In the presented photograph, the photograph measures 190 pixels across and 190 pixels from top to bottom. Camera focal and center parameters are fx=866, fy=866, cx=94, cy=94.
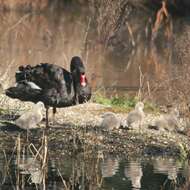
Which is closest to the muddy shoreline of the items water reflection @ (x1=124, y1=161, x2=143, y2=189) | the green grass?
water reflection @ (x1=124, y1=161, x2=143, y2=189)

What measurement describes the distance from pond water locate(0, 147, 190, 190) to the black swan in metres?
1.84

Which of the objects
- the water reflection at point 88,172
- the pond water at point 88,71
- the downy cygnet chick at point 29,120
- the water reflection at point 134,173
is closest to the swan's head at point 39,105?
the downy cygnet chick at point 29,120

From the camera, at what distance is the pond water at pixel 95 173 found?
8305 mm

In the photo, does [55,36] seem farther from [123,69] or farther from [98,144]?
[98,144]

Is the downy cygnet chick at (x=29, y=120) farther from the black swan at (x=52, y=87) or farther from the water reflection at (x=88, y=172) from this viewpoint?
the water reflection at (x=88, y=172)

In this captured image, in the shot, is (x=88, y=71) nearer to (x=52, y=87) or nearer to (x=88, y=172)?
(x=52, y=87)

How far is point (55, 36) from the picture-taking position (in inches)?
1052

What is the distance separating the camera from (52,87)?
11.7 metres

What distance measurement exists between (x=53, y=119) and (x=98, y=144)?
1684 mm

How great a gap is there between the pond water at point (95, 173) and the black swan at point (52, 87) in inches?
72.5

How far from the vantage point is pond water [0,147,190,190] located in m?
8.30

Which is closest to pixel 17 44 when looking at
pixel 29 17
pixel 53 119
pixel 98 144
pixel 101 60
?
pixel 101 60

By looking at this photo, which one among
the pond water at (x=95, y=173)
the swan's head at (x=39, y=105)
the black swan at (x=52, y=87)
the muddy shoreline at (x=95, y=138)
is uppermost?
the black swan at (x=52, y=87)

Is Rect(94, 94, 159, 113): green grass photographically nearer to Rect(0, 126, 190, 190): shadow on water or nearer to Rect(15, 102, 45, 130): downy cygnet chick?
Rect(15, 102, 45, 130): downy cygnet chick
